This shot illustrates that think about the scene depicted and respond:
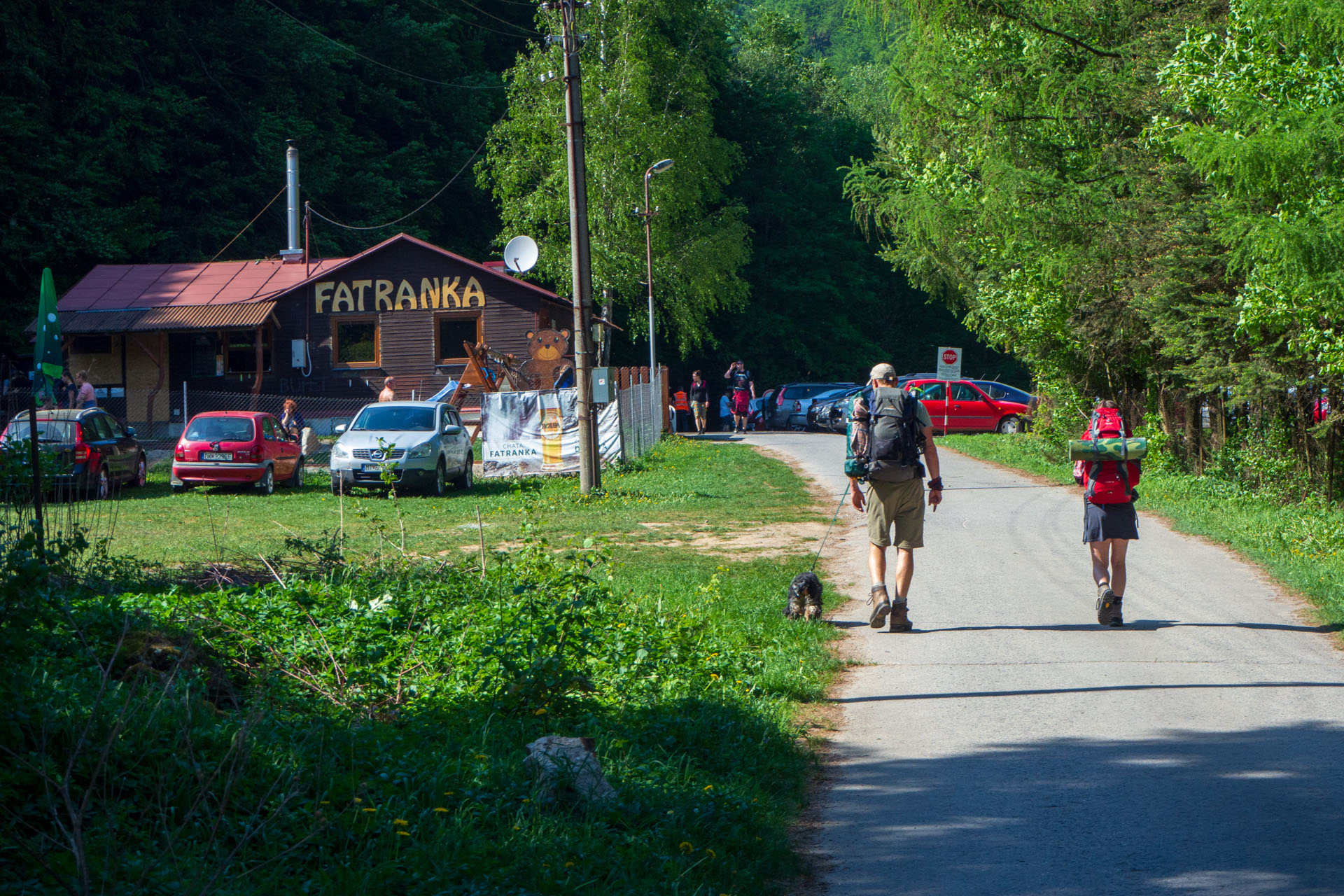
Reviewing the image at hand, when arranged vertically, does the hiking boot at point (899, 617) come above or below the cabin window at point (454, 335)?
below

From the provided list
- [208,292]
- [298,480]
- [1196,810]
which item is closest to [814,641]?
[1196,810]

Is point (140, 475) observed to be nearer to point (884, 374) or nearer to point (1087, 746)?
point (884, 374)

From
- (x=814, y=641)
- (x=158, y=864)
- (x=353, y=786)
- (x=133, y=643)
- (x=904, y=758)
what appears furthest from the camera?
(x=814, y=641)

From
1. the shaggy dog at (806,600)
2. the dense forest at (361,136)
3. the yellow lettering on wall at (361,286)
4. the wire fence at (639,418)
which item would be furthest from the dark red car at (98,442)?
the dense forest at (361,136)

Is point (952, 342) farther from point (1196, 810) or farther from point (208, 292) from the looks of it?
point (1196, 810)

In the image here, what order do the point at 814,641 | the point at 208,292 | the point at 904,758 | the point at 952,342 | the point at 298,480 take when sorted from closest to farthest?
the point at 904,758
the point at 814,641
the point at 298,480
the point at 208,292
the point at 952,342

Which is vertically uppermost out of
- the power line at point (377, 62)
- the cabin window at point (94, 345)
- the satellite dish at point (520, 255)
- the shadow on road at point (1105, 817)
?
the power line at point (377, 62)

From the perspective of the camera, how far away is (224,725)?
17.2ft

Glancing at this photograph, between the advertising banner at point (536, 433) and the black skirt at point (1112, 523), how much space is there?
15.2 m

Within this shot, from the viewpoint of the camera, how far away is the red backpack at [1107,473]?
30.8 ft

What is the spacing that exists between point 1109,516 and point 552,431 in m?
15.7

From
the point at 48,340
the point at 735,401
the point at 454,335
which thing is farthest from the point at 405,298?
the point at 48,340

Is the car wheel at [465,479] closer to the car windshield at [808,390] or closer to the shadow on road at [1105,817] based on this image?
the shadow on road at [1105,817]

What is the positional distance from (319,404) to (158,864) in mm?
32470
